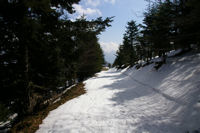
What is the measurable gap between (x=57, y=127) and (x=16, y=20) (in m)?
4.84

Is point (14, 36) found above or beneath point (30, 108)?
above

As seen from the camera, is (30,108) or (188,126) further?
(30,108)

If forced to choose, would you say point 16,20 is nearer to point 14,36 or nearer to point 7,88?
point 14,36

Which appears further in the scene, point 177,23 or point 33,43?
point 33,43

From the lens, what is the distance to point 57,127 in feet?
12.4

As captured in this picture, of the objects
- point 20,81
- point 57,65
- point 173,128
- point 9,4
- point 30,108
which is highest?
point 9,4

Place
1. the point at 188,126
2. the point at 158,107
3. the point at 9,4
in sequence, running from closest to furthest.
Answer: the point at 188,126 < the point at 9,4 < the point at 158,107

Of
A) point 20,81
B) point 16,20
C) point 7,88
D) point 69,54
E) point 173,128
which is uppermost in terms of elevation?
point 16,20

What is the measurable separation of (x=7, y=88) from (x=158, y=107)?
7918 mm

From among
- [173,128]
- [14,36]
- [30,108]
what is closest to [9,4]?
[14,36]

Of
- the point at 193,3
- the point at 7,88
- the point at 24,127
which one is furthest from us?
the point at 7,88

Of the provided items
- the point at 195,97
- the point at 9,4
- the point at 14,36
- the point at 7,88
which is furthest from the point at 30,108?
the point at 195,97

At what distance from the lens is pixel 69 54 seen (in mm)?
6582

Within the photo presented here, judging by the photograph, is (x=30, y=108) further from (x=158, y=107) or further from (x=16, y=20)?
(x=158, y=107)
